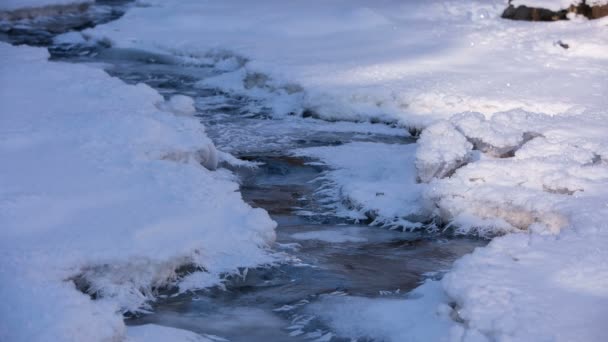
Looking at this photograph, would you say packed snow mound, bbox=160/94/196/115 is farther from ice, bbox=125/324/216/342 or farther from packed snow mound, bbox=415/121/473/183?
ice, bbox=125/324/216/342

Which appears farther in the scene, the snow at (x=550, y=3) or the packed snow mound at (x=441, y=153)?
the snow at (x=550, y=3)

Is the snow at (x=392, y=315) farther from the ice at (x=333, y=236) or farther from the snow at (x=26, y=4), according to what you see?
the snow at (x=26, y=4)

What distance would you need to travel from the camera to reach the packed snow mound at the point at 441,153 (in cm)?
573

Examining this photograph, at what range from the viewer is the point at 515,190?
5.32 metres

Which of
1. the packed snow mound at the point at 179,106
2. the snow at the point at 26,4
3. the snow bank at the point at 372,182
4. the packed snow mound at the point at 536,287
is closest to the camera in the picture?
the packed snow mound at the point at 536,287

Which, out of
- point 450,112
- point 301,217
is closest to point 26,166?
point 301,217

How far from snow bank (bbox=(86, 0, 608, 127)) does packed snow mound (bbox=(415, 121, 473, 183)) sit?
126 cm

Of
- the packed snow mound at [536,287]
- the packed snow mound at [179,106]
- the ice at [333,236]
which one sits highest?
the packed snow mound at [179,106]

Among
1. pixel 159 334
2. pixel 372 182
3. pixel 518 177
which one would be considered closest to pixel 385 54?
pixel 372 182

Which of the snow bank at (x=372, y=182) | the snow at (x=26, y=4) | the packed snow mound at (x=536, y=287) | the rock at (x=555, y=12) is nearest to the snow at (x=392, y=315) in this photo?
the packed snow mound at (x=536, y=287)

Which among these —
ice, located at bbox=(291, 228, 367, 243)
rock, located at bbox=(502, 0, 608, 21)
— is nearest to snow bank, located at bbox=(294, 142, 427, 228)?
ice, located at bbox=(291, 228, 367, 243)

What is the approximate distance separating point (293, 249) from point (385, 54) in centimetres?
448

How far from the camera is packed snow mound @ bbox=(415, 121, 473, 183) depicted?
5.73 meters

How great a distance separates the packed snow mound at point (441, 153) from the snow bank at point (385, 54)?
1.26 meters
